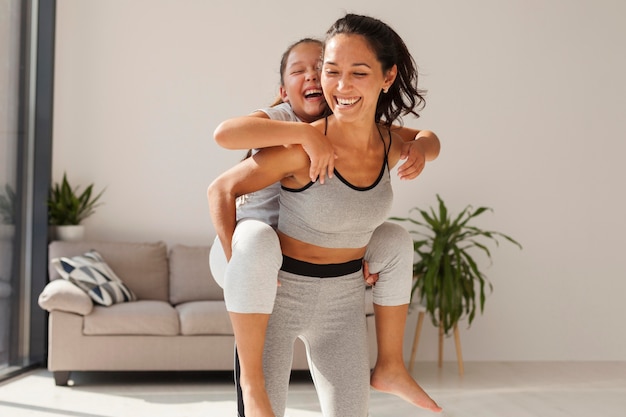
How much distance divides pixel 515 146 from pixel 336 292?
4.72 m

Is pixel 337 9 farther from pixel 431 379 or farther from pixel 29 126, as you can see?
pixel 431 379

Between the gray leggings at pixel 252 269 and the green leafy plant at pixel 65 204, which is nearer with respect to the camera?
the gray leggings at pixel 252 269

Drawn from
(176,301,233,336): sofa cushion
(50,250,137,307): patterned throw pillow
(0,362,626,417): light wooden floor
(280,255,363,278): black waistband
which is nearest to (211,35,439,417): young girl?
(280,255,363,278): black waistband

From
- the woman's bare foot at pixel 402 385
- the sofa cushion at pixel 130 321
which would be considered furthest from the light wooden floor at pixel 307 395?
the woman's bare foot at pixel 402 385

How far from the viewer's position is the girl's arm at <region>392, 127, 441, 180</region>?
223cm

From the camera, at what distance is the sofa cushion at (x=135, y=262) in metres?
5.73

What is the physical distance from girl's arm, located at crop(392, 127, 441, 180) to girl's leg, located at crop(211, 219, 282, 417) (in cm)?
44

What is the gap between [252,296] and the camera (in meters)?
1.96

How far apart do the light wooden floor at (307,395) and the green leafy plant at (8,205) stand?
39.6 inches

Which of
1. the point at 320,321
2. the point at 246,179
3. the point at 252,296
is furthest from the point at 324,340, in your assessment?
the point at 246,179

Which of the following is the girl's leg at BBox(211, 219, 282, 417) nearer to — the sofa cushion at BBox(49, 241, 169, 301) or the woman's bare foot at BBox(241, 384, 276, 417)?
the woman's bare foot at BBox(241, 384, 276, 417)

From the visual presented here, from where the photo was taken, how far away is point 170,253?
235 inches

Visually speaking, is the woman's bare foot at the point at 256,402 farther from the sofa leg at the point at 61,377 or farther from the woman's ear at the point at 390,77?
the sofa leg at the point at 61,377

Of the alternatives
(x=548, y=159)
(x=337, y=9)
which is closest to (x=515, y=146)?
(x=548, y=159)
